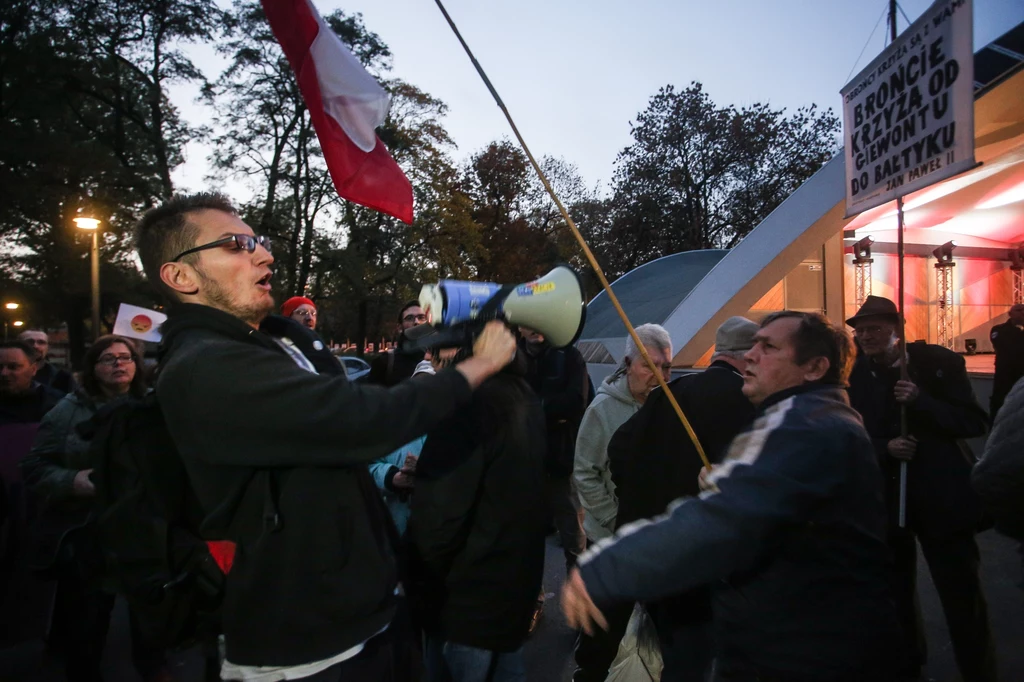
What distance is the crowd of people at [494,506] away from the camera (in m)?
1.41

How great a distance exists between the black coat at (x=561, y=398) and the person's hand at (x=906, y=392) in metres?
1.94

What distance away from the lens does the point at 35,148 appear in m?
16.7

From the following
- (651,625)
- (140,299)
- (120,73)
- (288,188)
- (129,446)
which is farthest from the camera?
(140,299)

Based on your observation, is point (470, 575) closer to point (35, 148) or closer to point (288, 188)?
point (35, 148)

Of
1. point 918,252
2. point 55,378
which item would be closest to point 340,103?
point 55,378

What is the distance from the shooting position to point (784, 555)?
172 cm

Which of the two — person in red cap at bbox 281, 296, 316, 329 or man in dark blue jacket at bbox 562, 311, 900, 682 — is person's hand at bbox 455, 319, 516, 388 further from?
person in red cap at bbox 281, 296, 316, 329

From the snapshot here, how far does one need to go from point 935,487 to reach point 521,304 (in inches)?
102

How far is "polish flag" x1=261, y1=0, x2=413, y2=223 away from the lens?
8.98 feet

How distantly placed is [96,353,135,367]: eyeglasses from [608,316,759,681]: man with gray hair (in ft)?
9.27

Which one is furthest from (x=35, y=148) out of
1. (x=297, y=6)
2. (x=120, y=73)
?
(x=297, y=6)

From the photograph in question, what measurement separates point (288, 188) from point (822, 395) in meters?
22.9

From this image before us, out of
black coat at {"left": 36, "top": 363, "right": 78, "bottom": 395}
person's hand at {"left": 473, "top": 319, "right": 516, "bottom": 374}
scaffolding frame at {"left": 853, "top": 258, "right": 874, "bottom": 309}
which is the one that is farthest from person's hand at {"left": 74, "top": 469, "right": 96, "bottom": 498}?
scaffolding frame at {"left": 853, "top": 258, "right": 874, "bottom": 309}

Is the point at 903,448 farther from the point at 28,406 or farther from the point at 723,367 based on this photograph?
the point at 28,406
